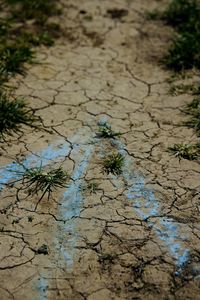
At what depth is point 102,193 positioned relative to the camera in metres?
2.91

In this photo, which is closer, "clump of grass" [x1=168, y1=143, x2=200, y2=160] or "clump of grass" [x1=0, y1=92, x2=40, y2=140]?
"clump of grass" [x1=168, y1=143, x2=200, y2=160]

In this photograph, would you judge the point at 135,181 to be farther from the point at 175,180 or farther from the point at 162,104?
the point at 162,104

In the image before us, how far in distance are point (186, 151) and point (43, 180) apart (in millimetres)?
1050

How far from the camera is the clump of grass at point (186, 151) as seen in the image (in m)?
3.20

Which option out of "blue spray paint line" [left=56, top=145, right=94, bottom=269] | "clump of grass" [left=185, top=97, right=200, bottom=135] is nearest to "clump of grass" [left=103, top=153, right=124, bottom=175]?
"blue spray paint line" [left=56, top=145, right=94, bottom=269]

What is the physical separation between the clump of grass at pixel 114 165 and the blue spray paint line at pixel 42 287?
93cm

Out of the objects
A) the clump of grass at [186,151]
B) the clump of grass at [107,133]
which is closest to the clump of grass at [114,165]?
the clump of grass at [107,133]

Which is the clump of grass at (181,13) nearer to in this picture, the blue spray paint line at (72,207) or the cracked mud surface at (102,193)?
the cracked mud surface at (102,193)

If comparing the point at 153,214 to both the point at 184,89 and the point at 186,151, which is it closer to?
the point at 186,151

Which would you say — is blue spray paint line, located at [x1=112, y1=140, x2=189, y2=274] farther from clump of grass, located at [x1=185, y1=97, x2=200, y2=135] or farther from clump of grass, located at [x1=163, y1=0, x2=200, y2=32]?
clump of grass, located at [x1=163, y1=0, x2=200, y2=32]

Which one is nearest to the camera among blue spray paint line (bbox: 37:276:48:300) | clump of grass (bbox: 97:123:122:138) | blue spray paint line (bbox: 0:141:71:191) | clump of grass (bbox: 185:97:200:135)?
blue spray paint line (bbox: 37:276:48:300)

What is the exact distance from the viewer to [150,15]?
16.0 ft

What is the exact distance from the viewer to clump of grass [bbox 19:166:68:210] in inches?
116

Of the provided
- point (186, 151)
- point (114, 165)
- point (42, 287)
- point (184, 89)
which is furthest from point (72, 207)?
point (184, 89)
